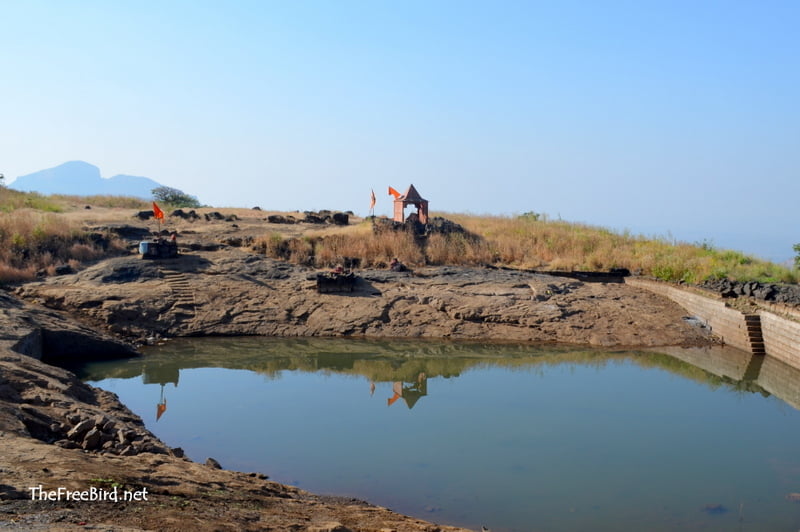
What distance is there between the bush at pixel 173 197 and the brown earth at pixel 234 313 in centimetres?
888

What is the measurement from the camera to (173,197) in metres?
32.9

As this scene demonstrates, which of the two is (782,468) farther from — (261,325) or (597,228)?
(597,228)

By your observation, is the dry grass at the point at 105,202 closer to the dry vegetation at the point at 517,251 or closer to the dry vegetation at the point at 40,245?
the dry vegetation at the point at 40,245

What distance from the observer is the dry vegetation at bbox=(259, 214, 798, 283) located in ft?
63.4

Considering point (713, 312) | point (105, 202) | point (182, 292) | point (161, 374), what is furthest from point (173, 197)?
point (713, 312)

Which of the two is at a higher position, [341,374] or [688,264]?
[688,264]

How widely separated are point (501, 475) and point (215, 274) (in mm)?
12118

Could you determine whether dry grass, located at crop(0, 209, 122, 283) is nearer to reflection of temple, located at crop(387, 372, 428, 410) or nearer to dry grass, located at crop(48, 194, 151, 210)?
dry grass, located at crop(48, 194, 151, 210)

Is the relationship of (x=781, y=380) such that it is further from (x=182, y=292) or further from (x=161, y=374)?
(x=182, y=292)

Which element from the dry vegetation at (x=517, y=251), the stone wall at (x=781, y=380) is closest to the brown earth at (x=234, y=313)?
the dry vegetation at (x=517, y=251)

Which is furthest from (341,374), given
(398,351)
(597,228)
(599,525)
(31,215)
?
(597,228)

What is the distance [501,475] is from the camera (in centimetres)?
772

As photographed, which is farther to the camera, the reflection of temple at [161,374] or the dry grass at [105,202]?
the dry grass at [105,202]

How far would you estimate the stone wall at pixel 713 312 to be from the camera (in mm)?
14398
